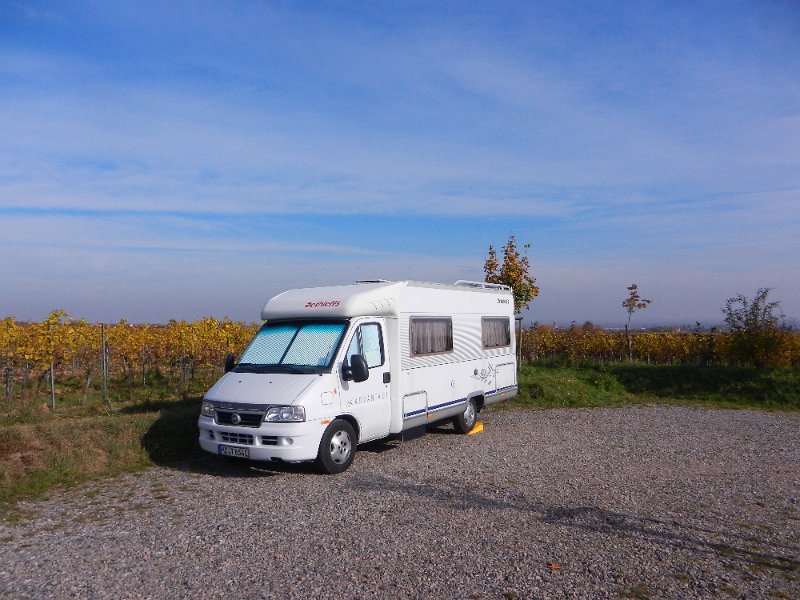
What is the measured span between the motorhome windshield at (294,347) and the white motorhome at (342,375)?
0.02 meters

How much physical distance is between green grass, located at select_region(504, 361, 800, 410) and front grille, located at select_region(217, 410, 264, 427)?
935cm

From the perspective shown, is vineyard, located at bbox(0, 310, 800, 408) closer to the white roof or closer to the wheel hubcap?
the white roof

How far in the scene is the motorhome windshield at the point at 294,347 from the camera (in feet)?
30.9

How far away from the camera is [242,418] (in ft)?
29.0

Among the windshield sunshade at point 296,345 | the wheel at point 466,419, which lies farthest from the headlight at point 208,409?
the wheel at point 466,419

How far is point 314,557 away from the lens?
231 inches

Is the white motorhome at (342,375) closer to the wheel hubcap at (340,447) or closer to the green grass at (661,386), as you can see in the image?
the wheel hubcap at (340,447)

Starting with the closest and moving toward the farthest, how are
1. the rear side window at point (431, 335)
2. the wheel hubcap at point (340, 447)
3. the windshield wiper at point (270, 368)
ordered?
the wheel hubcap at point (340, 447) → the windshield wiper at point (270, 368) → the rear side window at point (431, 335)

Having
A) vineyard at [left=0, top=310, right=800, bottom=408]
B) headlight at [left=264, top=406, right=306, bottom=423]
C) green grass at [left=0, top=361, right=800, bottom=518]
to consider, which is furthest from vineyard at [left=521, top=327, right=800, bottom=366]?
headlight at [left=264, top=406, right=306, bottom=423]

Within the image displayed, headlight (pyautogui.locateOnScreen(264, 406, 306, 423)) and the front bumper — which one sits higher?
headlight (pyautogui.locateOnScreen(264, 406, 306, 423))

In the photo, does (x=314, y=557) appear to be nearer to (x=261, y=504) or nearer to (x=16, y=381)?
(x=261, y=504)

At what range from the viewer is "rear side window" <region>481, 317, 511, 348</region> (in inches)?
524

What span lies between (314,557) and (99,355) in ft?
44.9

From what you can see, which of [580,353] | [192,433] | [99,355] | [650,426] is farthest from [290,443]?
[580,353]
